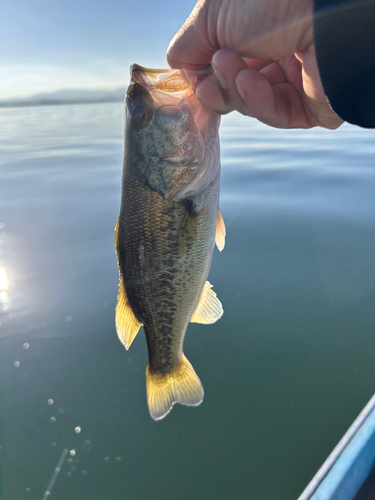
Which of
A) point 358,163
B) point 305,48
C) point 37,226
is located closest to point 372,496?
point 305,48

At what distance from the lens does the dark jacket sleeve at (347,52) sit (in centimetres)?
128

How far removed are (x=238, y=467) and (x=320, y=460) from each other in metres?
0.57

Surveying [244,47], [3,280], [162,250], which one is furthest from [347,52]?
[3,280]

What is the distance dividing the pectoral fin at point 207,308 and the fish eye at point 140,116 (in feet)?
3.31

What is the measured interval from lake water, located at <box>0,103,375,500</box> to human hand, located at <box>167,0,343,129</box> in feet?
6.87

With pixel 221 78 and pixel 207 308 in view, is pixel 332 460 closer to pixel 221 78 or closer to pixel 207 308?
pixel 207 308

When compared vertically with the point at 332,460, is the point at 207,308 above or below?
above

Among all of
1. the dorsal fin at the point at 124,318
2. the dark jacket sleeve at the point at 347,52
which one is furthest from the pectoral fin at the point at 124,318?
the dark jacket sleeve at the point at 347,52

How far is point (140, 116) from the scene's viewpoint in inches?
66.4

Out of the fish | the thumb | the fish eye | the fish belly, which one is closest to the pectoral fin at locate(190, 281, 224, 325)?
the fish belly

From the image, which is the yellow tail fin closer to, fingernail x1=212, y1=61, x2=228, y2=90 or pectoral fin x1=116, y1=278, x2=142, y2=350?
pectoral fin x1=116, y1=278, x2=142, y2=350

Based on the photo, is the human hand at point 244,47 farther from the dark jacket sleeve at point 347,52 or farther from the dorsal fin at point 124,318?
the dorsal fin at point 124,318

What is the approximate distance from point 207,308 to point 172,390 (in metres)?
0.55

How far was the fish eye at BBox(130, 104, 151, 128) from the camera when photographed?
1.68m
